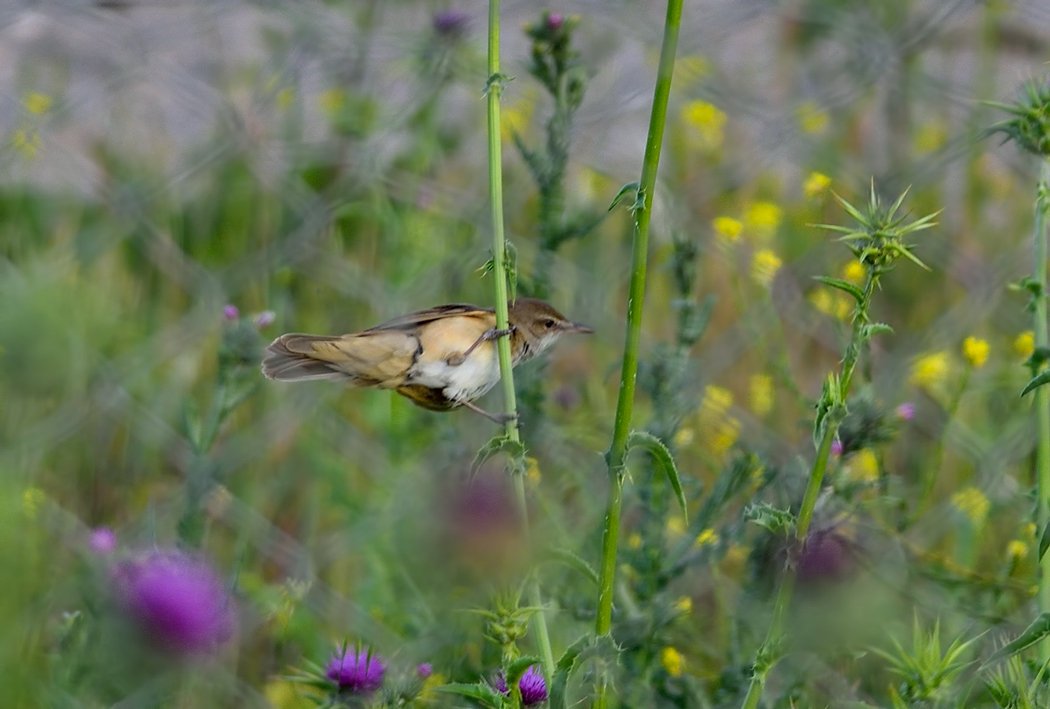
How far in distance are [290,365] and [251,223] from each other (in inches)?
38.3

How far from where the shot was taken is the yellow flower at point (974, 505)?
127 cm

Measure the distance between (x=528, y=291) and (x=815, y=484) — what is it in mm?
620

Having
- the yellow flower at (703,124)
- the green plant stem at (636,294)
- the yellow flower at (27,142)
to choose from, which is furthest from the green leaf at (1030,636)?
the yellow flower at (703,124)

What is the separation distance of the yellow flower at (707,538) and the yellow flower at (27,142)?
0.85 meters

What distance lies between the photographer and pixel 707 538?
1.08 metres

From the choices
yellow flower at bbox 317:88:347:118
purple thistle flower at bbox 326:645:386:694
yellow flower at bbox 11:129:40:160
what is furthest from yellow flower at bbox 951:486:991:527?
yellow flower at bbox 11:129:40:160

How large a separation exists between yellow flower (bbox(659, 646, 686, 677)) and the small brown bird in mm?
277

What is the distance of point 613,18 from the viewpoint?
144cm

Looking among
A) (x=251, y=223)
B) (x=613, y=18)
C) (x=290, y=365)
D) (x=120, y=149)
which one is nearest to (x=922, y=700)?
(x=290, y=365)

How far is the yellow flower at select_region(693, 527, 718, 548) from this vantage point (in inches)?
41.9

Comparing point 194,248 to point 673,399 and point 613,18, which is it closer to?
point 613,18

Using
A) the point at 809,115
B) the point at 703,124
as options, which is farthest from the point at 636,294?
the point at 703,124

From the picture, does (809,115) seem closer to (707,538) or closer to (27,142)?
(707,538)

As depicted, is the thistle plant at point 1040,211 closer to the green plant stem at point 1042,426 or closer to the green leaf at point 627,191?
the green plant stem at point 1042,426
